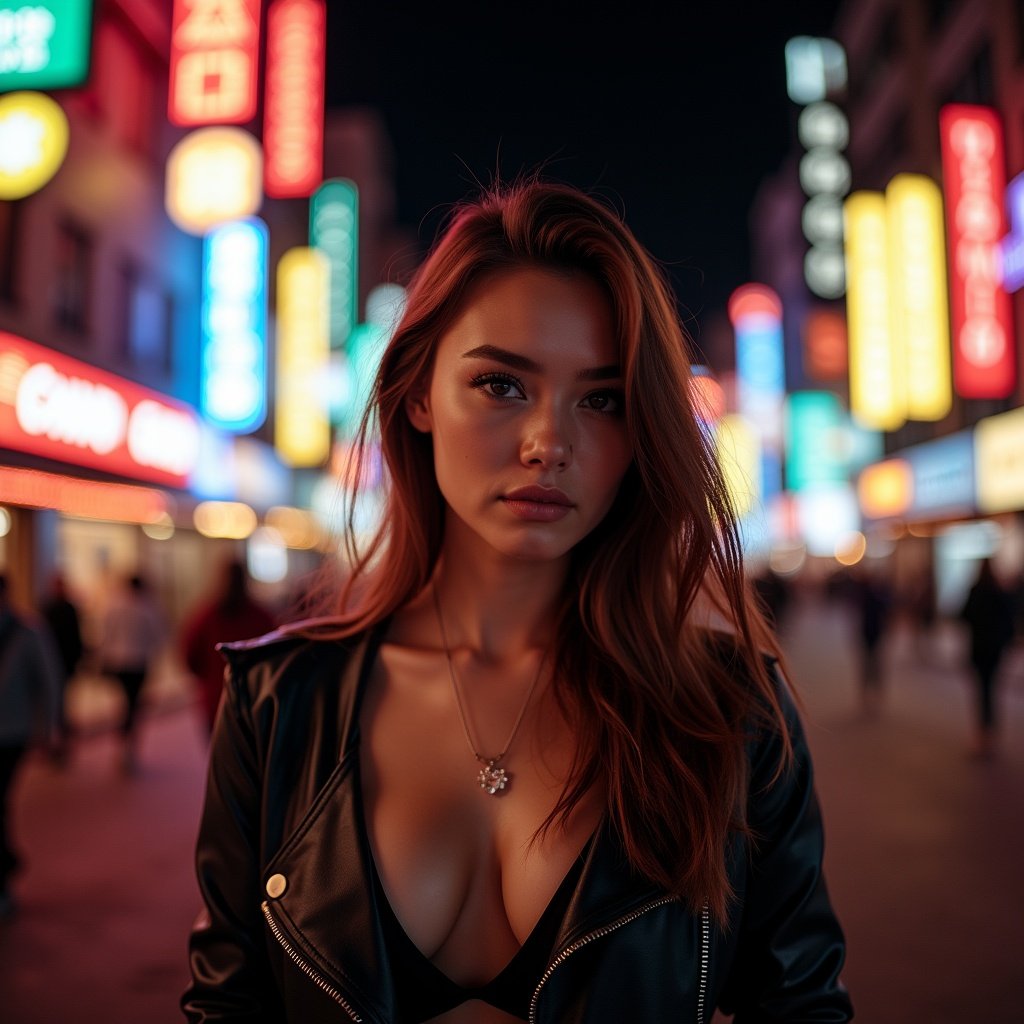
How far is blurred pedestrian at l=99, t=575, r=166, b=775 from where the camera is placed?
8602mm

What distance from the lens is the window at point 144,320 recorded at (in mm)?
12781

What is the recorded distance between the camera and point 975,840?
5.90 metres

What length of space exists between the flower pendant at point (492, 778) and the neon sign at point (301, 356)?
17.0 m

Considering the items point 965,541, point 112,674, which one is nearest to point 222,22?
point 112,674

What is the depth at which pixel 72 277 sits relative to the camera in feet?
37.3

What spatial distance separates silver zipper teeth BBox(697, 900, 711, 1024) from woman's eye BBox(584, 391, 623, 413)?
32.9 inches

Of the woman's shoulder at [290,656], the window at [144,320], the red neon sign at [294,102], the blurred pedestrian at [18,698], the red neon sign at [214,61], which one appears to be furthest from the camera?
the red neon sign at [294,102]

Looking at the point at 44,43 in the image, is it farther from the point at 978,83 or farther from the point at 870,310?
the point at 978,83

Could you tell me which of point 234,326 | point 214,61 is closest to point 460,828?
point 214,61

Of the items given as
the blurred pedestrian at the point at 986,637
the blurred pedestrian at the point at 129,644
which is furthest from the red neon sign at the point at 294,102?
the blurred pedestrian at the point at 986,637

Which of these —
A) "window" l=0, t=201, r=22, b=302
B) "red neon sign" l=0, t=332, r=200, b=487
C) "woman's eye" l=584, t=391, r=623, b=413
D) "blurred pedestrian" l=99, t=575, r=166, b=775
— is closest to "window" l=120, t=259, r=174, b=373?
"red neon sign" l=0, t=332, r=200, b=487

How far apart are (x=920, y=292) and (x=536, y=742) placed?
50.4 ft

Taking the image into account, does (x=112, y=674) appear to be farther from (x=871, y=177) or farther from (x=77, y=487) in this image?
(x=871, y=177)

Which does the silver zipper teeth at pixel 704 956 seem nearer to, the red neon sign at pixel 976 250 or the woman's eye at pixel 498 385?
the woman's eye at pixel 498 385
